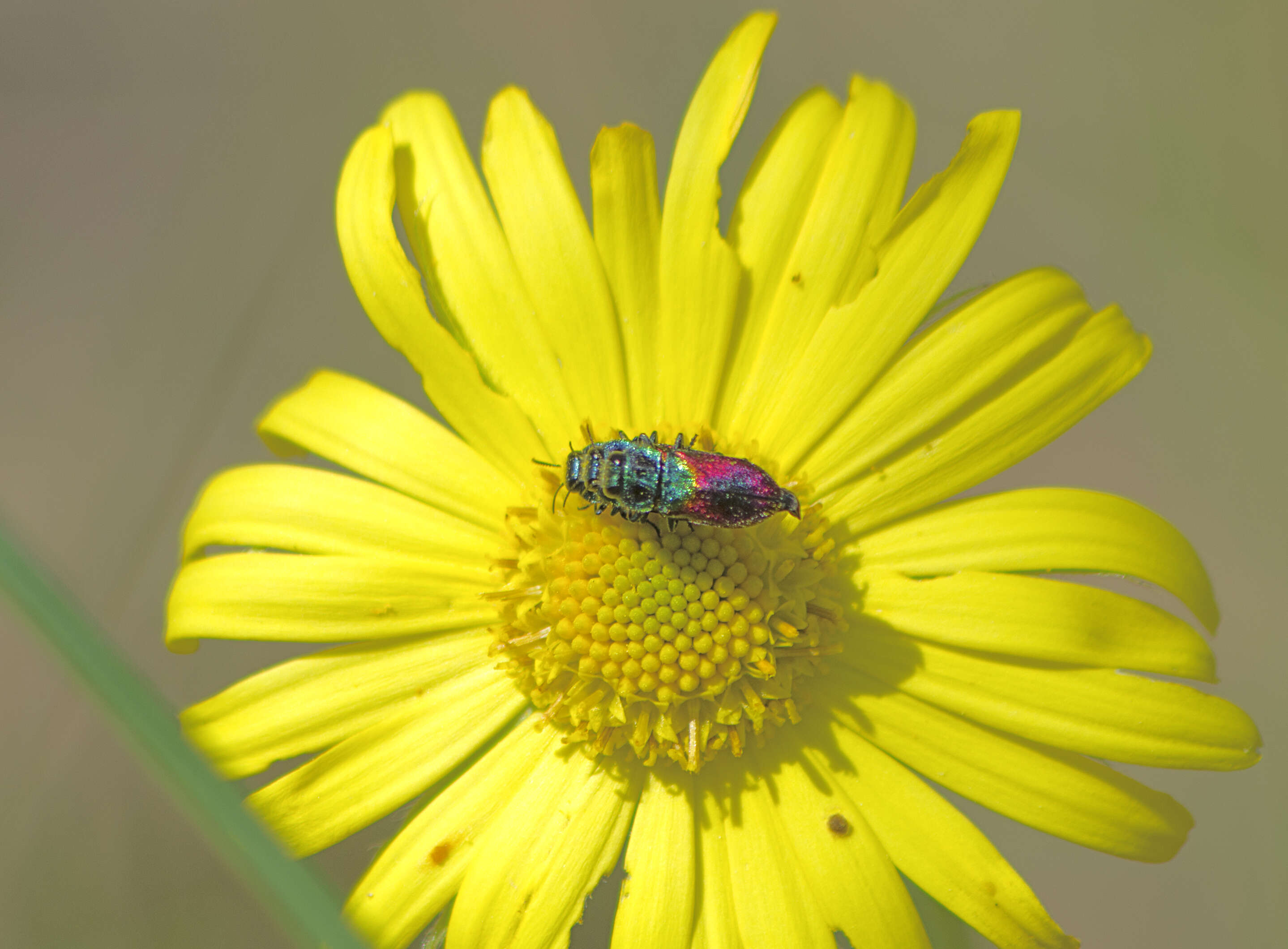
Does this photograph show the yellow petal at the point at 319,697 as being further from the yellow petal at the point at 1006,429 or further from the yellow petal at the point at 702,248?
the yellow petal at the point at 1006,429

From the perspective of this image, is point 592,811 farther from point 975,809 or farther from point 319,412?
point 975,809

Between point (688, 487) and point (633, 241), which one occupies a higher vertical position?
point (633, 241)

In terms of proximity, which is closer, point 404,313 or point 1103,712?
point 1103,712

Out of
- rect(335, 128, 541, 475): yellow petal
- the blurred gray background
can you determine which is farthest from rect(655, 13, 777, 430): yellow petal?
the blurred gray background

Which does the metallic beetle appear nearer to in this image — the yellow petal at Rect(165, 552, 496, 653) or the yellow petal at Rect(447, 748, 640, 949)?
the yellow petal at Rect(165, 552, 496, 653)

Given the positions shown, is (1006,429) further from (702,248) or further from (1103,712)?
(702,248)

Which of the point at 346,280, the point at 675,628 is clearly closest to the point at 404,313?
the point at 675,628
